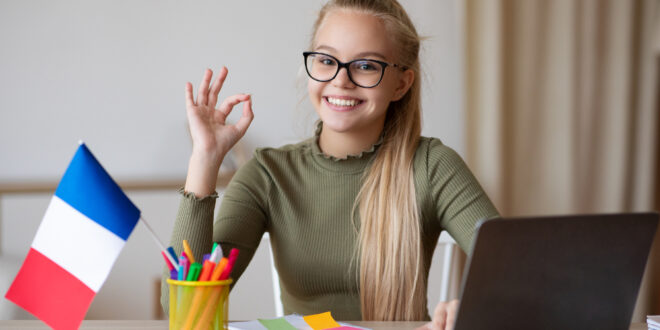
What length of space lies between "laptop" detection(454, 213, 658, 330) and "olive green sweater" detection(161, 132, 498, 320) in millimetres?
452

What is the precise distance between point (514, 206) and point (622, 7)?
93 centimetres

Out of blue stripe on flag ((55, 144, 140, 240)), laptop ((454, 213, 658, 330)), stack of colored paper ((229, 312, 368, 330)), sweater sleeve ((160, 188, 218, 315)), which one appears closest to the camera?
laptop ((454, 213, 658, 330))

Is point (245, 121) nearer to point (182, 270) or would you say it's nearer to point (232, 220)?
point (232, 220)

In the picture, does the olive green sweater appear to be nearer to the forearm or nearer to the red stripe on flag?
the forearm

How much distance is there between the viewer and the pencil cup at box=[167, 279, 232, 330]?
0.82 m

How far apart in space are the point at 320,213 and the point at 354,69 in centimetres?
30

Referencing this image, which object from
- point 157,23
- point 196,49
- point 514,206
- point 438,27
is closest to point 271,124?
point 196,49

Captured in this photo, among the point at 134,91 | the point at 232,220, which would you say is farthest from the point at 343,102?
the point at 134,91

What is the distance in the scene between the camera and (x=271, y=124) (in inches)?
102

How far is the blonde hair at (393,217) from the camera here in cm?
129

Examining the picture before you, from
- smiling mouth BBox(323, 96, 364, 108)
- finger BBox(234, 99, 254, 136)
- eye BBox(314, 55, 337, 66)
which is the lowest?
finger BBox(234, 99, 254, 136)

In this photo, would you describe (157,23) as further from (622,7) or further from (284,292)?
(622,7)

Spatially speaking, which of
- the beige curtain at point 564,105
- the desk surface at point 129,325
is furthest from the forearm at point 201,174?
the beige curtain at point 564,105

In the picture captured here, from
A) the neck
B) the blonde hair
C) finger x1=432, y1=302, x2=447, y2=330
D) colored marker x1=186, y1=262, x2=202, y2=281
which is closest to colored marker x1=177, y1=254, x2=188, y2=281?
colored marker x1=186, y1=262, x2=202, y2=281
